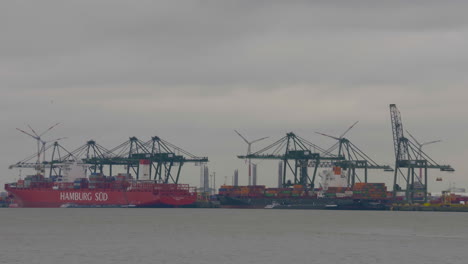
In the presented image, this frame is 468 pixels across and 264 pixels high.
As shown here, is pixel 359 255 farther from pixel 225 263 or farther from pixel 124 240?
pixel 124 240

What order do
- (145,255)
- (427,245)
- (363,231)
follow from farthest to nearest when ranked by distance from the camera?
1. (363,231)
2. (427,245)
3. (145,255)

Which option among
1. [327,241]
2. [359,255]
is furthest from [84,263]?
[327,241]

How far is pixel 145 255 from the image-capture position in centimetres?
7606

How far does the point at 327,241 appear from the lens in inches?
3755

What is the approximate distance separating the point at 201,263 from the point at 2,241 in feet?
105

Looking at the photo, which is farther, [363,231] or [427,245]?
→ [363,231]

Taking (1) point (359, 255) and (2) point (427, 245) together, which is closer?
(1) point (359, 255)

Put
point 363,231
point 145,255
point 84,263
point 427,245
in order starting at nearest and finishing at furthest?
point 84,263, point 145,255, point 427,245, point 363,231

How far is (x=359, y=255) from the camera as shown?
76.6 metres

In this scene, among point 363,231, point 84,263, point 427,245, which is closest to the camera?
point 84,263

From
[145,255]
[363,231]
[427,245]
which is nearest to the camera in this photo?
[145,255]

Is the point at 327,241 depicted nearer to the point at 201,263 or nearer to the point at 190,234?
the point at 190,234

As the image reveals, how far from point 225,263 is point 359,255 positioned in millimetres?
13725

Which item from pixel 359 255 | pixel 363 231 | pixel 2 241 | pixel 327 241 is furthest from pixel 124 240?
pixel 363 231
